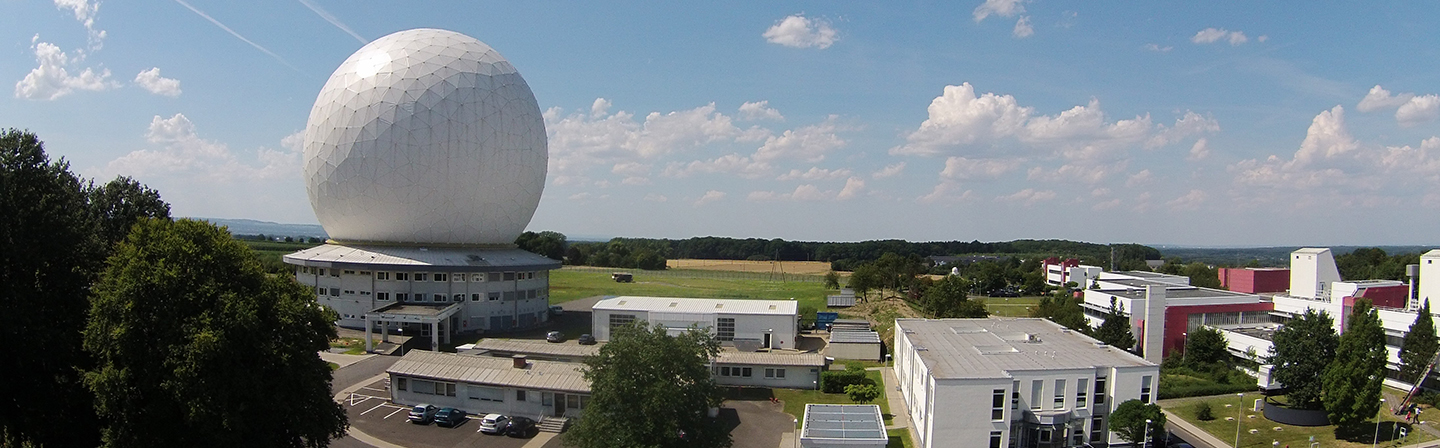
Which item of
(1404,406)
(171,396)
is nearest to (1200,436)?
(1404,406)

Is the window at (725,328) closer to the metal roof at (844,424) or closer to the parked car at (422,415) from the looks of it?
the metal roof at (844,424)

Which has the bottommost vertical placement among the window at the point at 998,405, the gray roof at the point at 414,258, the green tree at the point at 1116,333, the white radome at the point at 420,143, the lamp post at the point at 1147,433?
the lamp post at the point at 1147,433

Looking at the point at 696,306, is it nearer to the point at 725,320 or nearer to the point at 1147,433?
the point at 725,320

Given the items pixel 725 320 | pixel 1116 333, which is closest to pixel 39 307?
pixel 725 320

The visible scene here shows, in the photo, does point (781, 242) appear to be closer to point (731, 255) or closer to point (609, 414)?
point (731, 255)

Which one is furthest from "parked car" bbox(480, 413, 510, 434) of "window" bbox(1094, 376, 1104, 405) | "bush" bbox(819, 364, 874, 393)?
"window" bbox(1094, 376, 1104, 405)

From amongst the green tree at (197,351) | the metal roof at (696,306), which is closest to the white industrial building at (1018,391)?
the metal roof at (696,306)

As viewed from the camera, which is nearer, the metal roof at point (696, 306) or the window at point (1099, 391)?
the window at point (1099, 391)
